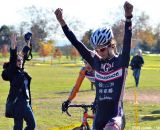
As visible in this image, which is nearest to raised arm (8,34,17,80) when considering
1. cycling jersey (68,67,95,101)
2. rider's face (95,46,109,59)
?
cycling jersey (68,67,95,101)

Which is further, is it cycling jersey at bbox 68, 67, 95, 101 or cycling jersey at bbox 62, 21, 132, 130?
cycling jersey at bbox 68, 67, 95, 101

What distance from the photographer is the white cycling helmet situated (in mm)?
5895

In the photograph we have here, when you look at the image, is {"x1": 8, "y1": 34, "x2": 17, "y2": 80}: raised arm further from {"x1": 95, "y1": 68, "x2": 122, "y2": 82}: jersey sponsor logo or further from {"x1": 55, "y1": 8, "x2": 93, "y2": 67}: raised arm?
{"x1": 95, "y1": 68, "x2": 122, "y2": 82}: jersey sponsor logo

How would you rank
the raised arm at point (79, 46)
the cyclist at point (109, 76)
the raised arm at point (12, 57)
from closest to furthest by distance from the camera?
the cyclist at point (109, 76), the raised arm at point (79, 46), the raised arm at point (12, 57)

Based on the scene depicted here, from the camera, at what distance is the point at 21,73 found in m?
9.52

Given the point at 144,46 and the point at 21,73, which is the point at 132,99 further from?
the point at 144,46

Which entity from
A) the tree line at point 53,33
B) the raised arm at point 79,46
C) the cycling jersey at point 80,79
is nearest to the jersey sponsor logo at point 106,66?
the raised arm at point 79,46

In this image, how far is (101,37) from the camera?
5.91m

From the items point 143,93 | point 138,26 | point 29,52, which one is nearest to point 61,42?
point 138,26

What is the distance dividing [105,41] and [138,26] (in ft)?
332

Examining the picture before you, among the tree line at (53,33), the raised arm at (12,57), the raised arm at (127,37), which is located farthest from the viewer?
the tree line at (53,33)

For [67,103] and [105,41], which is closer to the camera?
[105,41]

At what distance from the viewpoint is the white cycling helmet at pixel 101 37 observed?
5895mm

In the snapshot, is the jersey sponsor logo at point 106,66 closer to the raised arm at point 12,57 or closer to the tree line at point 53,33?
the raised arm at point 12,57
